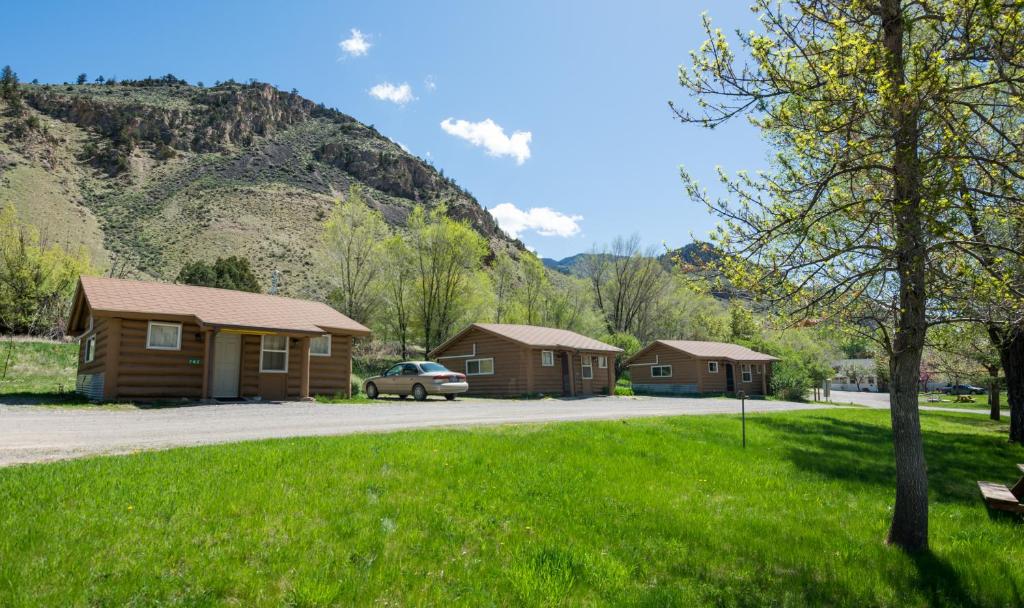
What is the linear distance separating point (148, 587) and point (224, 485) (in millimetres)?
2075

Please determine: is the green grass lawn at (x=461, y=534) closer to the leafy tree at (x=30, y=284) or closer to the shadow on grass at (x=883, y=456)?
the shadow on grass at (x=883, y=456)

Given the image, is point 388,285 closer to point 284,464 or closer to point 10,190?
point 284,464

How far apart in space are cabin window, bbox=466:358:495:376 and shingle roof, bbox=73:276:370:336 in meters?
9.90

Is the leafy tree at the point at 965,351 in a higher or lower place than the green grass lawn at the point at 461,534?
higher

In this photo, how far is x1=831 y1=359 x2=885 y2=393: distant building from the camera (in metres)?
83.1

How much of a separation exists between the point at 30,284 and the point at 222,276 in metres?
14.4

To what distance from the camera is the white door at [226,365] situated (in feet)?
66.1

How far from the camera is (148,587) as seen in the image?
3809 millimetres

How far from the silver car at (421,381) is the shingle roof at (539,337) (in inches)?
266

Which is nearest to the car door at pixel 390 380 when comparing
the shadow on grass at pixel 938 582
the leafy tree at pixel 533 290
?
the shadow on grass at pixel 938 582

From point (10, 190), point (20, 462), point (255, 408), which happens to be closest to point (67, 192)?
point (10, 190)

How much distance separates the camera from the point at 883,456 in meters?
11.4

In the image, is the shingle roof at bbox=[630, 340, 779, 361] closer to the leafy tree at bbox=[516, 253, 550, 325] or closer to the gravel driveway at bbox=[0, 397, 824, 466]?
the leafy tree at bbox=[516, 253, 550, 325]

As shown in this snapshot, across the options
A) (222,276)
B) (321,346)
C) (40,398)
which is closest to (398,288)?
(222,276)
